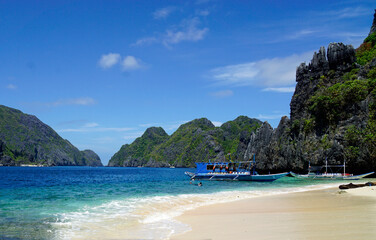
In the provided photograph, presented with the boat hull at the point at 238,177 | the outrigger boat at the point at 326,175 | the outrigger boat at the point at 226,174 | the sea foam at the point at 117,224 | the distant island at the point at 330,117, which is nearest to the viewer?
the sea foam at the point at 117,224

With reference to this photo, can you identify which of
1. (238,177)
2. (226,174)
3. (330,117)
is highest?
(330,117)

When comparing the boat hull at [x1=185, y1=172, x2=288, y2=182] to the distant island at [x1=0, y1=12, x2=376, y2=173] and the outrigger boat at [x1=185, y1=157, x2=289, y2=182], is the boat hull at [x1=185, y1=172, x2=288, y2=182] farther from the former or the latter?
the distant island at [x1=0, y1=12, x2=376, y2=173]

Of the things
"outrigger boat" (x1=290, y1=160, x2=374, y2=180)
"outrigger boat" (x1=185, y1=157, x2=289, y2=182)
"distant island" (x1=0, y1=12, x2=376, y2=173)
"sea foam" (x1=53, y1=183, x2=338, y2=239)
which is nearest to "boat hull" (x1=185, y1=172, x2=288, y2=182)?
"outrigger boat" (x1=185, y1=157, x2=289, y2=182)

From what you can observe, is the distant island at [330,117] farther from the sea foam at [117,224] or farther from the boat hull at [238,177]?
the sea foam at [117,224]

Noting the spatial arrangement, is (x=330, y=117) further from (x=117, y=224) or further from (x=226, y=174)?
(x=117, y=224)

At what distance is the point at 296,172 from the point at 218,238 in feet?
225

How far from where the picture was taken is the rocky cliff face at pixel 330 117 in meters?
57.4

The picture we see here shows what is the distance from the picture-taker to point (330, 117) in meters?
64.6

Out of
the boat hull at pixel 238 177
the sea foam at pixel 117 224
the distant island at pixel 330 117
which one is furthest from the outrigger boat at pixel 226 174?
Answer: the sea foam at pixel 117 224

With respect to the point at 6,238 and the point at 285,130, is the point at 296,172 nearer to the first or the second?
the point at 285,130

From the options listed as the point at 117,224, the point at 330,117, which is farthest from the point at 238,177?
the point at 117,224

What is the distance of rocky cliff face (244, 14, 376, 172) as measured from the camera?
5738 centimetres

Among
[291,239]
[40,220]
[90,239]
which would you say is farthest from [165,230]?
[40,220]

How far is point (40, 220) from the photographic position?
13781 millimetres
